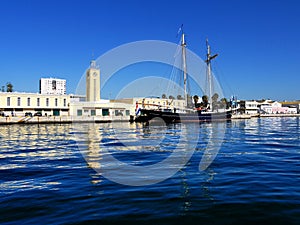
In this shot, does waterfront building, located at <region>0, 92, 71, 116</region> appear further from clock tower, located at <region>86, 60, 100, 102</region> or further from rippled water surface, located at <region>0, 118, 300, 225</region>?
rippled water surface, located at <region>0, 118, 300, 225</region>

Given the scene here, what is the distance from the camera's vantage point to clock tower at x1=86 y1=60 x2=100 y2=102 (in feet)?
326

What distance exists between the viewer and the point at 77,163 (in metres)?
12.1

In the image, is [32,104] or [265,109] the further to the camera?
[265,109]

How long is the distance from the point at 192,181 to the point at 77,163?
5813 millimetres

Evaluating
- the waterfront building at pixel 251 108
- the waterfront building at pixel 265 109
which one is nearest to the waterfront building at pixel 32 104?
the waterfront building at pixel 265 109

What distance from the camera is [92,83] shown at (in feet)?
340

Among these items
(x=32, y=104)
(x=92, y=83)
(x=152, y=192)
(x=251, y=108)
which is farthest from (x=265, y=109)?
(x=152, y=192)

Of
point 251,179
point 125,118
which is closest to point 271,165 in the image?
point 251,179

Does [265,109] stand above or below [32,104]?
below

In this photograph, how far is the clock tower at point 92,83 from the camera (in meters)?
99.4

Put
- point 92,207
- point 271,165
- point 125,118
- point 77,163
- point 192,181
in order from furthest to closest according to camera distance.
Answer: point 125,118, point 77,163, point 271,165, point 192,181, point 92,207

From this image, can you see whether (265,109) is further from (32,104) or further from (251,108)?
(32,104)

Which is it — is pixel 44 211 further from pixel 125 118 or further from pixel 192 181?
pixel 125 118

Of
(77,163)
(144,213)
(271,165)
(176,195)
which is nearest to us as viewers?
(144,213)
